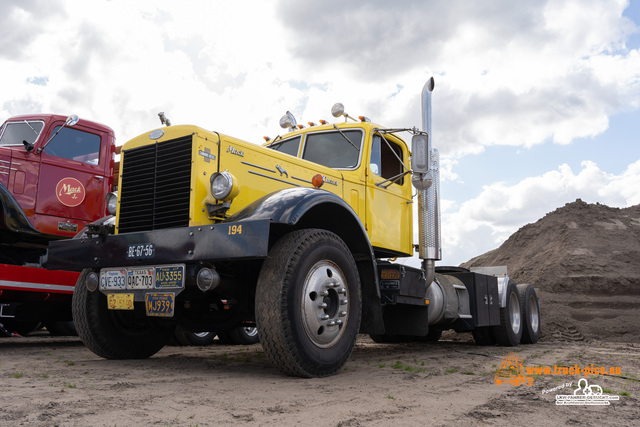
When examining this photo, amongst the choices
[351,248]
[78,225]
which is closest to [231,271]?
[351,248]

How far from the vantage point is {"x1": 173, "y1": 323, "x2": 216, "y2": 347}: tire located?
321 inches

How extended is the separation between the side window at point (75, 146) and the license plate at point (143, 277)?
368 cm

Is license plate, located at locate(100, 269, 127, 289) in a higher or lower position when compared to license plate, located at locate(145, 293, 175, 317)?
higher

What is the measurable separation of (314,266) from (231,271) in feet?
2.94

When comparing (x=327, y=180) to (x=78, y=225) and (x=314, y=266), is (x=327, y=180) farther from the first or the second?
(x=78, y=225)

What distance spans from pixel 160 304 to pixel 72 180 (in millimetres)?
4280

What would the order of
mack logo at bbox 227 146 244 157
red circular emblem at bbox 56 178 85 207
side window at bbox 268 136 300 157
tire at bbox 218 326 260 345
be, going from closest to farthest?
mack logo at bbox 227 146 244 157 → side window at bbox 268 136 300 157 → red circular emblem at bbox 56 178 85 207 → tire at bbox 218 326 260 345

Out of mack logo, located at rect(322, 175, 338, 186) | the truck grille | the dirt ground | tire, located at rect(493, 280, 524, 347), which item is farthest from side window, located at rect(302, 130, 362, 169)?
tire, located at rect(493, 280, 524, 347)

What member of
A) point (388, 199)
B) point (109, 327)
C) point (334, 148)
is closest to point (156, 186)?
point (109, 327)

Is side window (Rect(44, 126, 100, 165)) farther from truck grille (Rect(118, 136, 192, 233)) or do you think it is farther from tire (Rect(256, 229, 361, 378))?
tire (Rect(256, 229, 361, 378))

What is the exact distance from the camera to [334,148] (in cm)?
669

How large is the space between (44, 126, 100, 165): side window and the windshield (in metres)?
0.23

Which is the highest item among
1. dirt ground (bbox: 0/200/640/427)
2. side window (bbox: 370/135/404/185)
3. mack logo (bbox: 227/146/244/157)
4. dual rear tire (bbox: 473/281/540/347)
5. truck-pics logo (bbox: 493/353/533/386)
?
side window (bbox: 370/135/404/185)

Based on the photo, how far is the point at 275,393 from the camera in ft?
11.9
